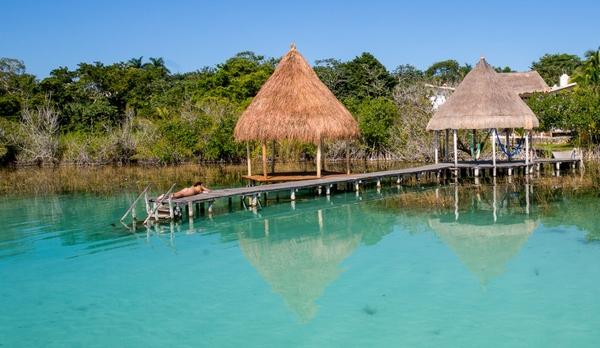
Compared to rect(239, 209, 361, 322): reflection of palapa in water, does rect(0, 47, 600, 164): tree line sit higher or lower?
higher

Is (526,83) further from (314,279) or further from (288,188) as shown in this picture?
(314,279)

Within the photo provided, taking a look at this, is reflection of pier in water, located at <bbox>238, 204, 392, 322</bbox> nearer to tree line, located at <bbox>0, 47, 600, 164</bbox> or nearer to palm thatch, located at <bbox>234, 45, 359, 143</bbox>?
palm thatch, located at <bbox>234, 45, 359, 143</bbox>

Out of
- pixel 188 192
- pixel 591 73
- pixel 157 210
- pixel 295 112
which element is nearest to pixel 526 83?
pixel 591 73

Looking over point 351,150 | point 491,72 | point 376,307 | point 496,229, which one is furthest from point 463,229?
point 351,150

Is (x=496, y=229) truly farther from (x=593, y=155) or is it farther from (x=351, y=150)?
(x=351, y=150)

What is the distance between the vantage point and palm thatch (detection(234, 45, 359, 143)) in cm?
1688

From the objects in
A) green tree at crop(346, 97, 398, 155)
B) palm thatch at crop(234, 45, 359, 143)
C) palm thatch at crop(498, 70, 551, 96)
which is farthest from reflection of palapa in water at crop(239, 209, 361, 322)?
palm thatch at crop(498, 70, 551, 96)

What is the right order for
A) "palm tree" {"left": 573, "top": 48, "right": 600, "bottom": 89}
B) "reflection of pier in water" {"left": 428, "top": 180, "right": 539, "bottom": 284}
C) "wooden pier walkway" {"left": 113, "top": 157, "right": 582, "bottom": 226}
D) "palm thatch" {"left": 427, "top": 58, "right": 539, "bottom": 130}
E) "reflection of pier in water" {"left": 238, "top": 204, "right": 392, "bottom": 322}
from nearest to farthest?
"reflection of pier in water" {"left": 238, "top": 204, "right": 392, "bottom": 322}, "reflection of pier in water" {"left": 428, "top": 180, "right": 539, "bottom": 284}, "wooden pier walkway" {"left": 113, "top": 157, "right": 582, "bottom": 226}, "palm thatch" {"left": 427, "top": 58, "right": 539, "bottom": 130}, "palm tree" {"left": 573, "top": 48, "right": 600, "bottom": 89}

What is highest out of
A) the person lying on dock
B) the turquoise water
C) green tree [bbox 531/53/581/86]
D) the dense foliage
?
green tree [bbox 531/53/581/86]

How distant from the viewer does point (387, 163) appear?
27828 mm

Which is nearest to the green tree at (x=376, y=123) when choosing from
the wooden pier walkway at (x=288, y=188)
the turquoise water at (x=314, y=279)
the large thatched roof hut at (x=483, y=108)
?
the wooden pier walkway at (x=288, y=188)

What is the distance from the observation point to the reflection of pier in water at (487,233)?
9189mm

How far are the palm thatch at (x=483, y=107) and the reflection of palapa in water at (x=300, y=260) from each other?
8.92 metres

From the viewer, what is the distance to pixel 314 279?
28.4 feet
